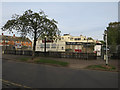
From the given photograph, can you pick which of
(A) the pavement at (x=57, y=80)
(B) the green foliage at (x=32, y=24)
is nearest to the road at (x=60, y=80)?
(A) the pavement at (x=57, y=80)

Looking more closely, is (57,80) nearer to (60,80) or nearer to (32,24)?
(60,80)

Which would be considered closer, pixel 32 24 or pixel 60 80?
pixel 60 80

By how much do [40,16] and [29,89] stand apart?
1148 cm

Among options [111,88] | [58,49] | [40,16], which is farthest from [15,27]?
[111,88]

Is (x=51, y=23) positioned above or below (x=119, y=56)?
above

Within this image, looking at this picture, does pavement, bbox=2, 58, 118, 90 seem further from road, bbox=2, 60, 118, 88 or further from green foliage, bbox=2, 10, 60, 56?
green foliage, bbox=2, 10, 60, 56

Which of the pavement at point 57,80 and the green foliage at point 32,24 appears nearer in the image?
the pavement at point 57,80

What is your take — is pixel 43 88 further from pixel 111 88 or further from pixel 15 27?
pixel 15 27

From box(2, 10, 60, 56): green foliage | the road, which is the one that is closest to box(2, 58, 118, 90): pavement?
the road

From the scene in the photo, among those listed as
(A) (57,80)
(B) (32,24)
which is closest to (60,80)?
(A) (57,80)

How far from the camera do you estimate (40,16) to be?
1484cm

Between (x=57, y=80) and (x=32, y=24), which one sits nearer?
(x=57, y=80)

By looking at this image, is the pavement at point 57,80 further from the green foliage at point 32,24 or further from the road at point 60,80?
the green foliage at point 32,24

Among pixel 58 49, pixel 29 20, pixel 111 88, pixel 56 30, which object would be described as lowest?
pixel 111 88
